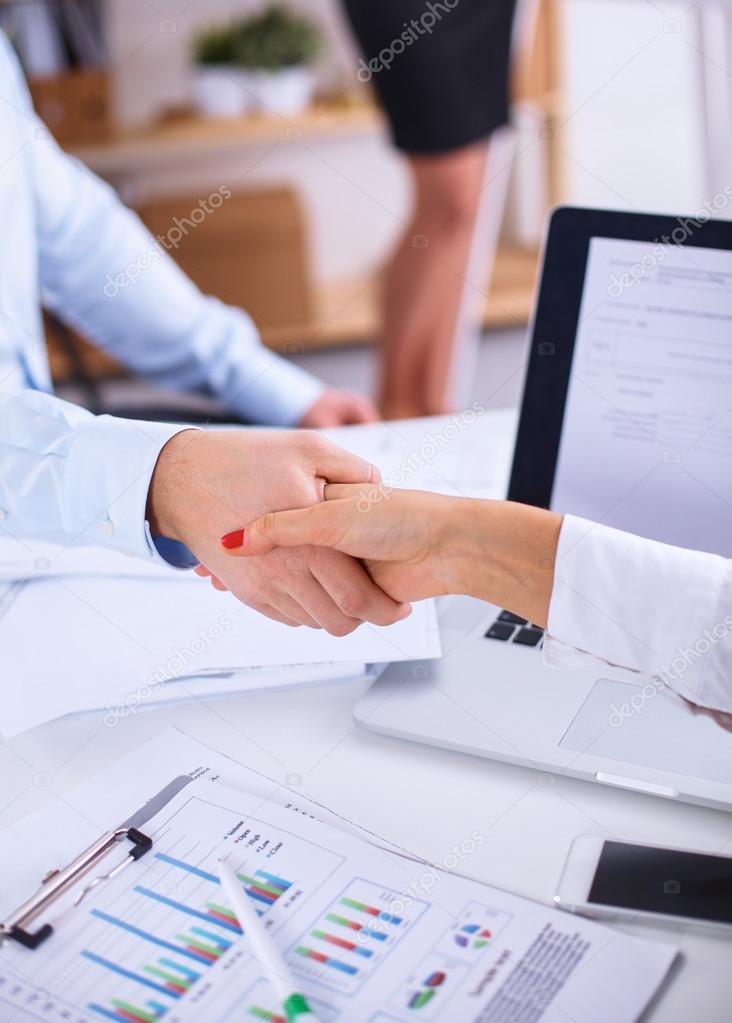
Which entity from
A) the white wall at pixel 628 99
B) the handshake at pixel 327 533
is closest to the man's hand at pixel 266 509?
the handshake at pixel 327 533

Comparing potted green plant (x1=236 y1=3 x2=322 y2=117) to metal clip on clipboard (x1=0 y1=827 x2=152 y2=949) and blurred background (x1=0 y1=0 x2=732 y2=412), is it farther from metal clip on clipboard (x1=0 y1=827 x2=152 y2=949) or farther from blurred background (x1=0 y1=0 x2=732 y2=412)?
metal clip on clipboard (x1=0 y1=827 x2=152 y2=949)

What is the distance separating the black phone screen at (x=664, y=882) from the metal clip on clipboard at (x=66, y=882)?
11.1 inches

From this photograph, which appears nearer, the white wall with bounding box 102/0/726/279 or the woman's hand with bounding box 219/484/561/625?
the woman's hand with bounding box 219/484/561/625

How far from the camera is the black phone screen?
602mm

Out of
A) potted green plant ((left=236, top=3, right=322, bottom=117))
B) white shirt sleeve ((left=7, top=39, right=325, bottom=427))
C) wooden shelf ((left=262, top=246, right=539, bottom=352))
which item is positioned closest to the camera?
white shirt sleeve ((left=7, top=39, right=325, bottom=427))

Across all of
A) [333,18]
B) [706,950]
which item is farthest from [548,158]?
[706,950]

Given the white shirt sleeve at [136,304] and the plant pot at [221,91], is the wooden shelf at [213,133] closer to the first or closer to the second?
the plant pot at [221,91]

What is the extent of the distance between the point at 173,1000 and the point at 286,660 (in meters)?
0.33

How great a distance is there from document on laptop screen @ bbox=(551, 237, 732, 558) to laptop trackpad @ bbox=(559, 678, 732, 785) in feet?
0.62

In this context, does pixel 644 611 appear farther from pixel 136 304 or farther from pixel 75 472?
pixel 136 304

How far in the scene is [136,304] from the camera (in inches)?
58.0

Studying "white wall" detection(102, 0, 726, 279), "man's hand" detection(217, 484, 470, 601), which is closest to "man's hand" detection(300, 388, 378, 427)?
"man's hand" detection(217, 484, 470, 601)

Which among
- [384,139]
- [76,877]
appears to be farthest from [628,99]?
[76,877]

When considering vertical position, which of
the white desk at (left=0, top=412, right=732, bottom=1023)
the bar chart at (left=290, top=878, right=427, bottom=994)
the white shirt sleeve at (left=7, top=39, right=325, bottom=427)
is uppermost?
the white shirt sleeve at (left=7, top=39, right=325, bottom=427)
